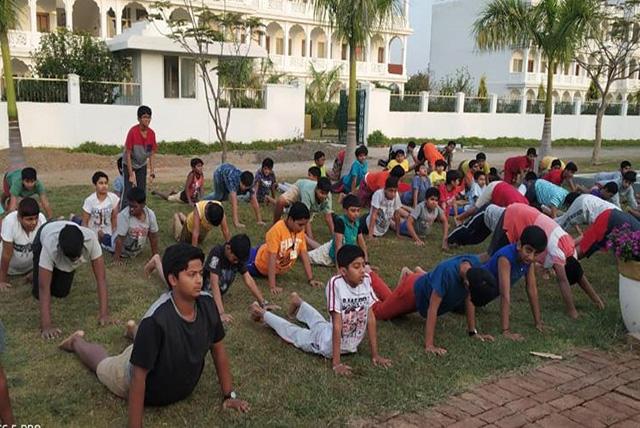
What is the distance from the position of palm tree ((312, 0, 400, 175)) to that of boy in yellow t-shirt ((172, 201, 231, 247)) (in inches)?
253

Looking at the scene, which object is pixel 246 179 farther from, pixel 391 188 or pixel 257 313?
pixel 257 313

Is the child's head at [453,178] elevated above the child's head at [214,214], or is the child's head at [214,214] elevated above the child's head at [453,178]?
the child's head at [453,178]

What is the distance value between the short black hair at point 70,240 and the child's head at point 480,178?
777 centimetres

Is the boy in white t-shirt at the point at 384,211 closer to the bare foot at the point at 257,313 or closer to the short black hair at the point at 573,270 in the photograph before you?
the short black hair at the point at 573,270

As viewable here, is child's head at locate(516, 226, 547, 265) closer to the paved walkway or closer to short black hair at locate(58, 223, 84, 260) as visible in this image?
the paved walkway

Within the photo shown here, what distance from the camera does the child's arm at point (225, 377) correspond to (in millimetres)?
3865

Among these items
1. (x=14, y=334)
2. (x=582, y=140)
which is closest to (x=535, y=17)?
(x=14, y=334)

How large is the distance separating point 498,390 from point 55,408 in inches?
120

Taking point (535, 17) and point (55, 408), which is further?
point (535, 17)

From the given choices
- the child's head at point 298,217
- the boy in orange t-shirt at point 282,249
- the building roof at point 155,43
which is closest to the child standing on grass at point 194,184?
the boy in orange t-shirt at point 282,249

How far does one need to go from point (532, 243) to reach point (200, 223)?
403 centimetres

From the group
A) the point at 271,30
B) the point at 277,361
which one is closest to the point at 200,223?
the point at 277,361

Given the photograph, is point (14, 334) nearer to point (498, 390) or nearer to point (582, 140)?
point (498, 390)

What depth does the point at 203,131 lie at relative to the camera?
20.6 metres
